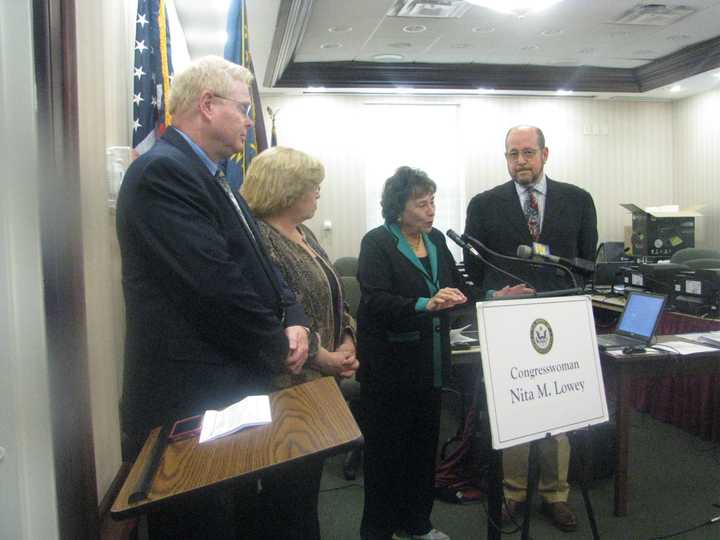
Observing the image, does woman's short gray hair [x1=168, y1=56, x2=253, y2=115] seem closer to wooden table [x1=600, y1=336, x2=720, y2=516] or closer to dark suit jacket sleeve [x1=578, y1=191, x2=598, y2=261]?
dark suit jacket sleeve [x1=578, y1=191, x2=598, y2=261]

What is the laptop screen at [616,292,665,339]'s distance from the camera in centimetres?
254

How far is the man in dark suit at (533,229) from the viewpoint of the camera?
2336 millimetres

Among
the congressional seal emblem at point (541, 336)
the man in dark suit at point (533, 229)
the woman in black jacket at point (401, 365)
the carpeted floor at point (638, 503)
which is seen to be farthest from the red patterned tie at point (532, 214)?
A: the carpeted floor at point (638, 503)

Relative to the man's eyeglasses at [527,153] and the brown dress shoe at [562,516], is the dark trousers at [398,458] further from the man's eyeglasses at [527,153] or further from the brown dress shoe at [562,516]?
the man's eyeglasses at [527,153]

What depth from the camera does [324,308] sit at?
1.65 m

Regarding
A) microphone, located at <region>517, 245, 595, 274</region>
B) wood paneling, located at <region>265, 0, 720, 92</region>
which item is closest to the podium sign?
microphone, located at <region>517, 245, 595, 274</region>

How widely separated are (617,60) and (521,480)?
16.6 feet

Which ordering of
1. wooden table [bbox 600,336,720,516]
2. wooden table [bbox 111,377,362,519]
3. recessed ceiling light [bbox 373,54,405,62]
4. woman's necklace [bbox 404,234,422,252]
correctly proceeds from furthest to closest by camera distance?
recessed ceiling light [bbox 373,54,405,62] < wooden table [bbox 600,336,720,516] < woman's necklace [bbox 404,234,422,252] < wooden table [bbox 111,377,362,519]

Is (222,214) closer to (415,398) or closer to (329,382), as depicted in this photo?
(329,382)

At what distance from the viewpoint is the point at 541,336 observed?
145 centimetres

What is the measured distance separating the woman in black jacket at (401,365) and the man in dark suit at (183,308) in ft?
2.75

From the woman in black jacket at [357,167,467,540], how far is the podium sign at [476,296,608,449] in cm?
57

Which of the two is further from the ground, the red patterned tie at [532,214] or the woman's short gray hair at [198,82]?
the woman's short gray hair at [198,82]

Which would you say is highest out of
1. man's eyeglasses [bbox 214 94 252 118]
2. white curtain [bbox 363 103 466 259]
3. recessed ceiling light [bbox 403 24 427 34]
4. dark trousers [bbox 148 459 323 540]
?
recessed ceiling light [bbox 403 24 427 34]
